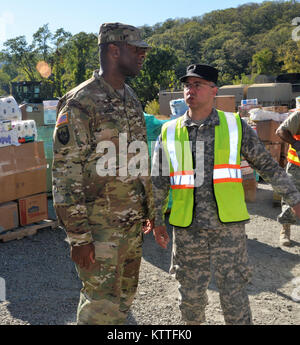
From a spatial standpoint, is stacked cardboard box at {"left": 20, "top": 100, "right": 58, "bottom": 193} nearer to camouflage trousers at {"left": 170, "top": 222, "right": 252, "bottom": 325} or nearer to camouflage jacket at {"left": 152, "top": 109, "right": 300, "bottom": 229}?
camouflage jacket at {"left": 152, "top": 109, "right": 300, "bottom": 229}

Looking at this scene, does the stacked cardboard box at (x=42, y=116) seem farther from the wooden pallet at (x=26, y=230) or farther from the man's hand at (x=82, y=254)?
the man's hand at (x=82, y=254)

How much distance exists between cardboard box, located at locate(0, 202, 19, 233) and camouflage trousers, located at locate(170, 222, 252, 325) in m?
3.13

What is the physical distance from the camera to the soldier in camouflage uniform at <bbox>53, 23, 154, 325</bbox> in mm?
1915

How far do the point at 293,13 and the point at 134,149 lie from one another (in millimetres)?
83691

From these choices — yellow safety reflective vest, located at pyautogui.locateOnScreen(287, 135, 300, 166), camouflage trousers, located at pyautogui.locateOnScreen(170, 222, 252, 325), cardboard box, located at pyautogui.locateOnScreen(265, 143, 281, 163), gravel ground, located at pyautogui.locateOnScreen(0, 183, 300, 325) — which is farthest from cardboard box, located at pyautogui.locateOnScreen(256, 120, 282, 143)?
camouflage trousers, located at pyautogui.locateOnScreen(170, 222, 252, 325)

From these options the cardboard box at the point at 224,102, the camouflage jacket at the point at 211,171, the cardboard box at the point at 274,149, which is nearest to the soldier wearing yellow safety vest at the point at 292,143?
the camouflage jacket at the point at 211,171

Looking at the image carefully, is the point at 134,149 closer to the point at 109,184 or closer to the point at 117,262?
the point at 109,184

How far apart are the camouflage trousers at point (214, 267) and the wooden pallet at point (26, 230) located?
3.03 m

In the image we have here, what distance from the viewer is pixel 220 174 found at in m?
2.32

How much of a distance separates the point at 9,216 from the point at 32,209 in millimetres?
350

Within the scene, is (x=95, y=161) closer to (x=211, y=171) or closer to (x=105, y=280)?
(x=105, y=280)

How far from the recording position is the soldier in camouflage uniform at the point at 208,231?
2271mm

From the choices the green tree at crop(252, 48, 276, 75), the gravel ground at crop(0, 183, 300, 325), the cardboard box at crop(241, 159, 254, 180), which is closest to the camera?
the gravel ground at crop(0, 183, 300, 325)
